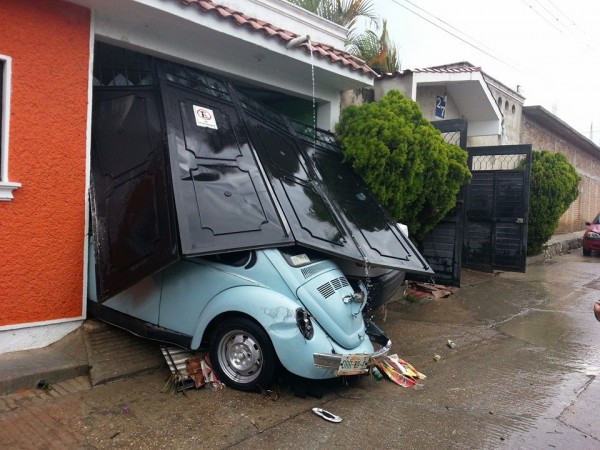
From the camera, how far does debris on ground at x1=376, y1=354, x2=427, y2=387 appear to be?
182 inches

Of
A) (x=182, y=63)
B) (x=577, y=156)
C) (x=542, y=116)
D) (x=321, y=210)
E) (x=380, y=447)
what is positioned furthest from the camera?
(x=577, y=156)

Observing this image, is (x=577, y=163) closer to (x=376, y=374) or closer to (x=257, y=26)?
(x=257, y=26)

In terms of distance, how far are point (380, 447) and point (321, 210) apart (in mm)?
2438

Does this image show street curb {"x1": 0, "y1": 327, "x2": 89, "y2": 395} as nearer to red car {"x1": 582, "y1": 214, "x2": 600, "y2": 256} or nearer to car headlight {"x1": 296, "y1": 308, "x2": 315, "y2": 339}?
car headlight {"x1": 296, "y1": 308, "x2": 315, "y2": 339}

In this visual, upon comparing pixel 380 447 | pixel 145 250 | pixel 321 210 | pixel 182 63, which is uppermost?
pixel 182 63

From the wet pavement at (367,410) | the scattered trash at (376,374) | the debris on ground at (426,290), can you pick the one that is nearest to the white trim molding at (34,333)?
the wet pavement at (367,410)

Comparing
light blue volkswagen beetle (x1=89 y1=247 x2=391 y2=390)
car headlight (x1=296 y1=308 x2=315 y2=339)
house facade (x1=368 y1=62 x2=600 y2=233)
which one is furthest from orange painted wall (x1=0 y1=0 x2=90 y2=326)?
house facade (x1=368 y1=62 x2=600 y2=233)

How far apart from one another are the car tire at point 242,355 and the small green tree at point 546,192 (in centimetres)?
1061

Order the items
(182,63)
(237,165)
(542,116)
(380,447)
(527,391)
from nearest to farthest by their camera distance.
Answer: (380,447), (527,391), (237,165), (182,63), (542,116)

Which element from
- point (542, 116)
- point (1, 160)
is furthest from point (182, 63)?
point (542, 116)

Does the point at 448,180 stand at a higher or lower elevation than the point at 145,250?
higher

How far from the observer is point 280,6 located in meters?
7.64

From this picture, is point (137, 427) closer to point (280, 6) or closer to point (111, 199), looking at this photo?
point (111, 199)

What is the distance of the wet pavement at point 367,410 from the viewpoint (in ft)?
11.3
